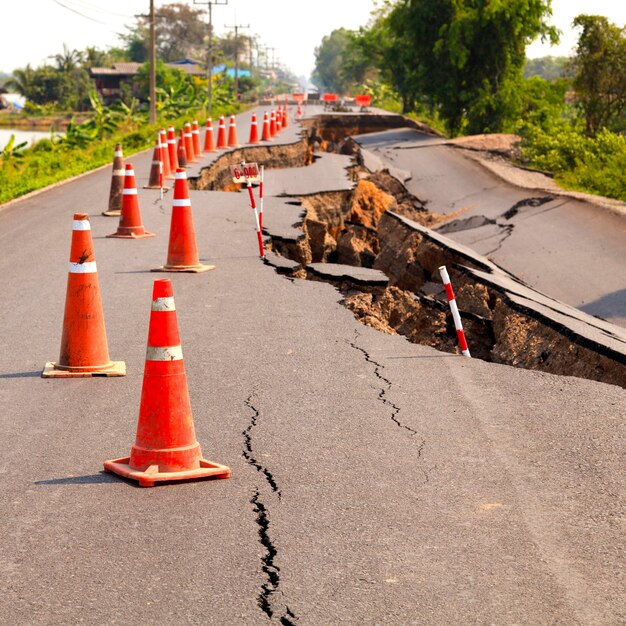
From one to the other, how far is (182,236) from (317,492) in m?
6.55

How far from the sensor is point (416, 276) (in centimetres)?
1466

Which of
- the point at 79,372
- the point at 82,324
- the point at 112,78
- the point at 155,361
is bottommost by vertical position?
the point at 112,78

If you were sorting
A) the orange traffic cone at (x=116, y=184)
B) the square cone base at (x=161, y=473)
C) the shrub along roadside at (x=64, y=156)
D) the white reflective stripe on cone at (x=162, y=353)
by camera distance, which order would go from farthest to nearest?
the shrub along roadside at (x=64, y=156), the orange traffic cone at (x=116, y=184), the white reflective stripe on cone at (x=162, y=353), the square cone base at (x=161, y=473)

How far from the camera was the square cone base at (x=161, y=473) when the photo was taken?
5.04 m

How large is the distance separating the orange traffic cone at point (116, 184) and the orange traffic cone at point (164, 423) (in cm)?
1057

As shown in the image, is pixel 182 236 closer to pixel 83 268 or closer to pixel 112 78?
pixel 83 268

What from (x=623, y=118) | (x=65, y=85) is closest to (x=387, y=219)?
(x=623, y=118)

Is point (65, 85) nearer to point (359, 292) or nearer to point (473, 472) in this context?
point (359, 292)

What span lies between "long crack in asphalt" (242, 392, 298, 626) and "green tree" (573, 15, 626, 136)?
34824 mm

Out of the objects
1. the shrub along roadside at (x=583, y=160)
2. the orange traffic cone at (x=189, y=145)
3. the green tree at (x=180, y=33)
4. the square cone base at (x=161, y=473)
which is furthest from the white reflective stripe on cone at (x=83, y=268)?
the green tree at (x=180, y=33)

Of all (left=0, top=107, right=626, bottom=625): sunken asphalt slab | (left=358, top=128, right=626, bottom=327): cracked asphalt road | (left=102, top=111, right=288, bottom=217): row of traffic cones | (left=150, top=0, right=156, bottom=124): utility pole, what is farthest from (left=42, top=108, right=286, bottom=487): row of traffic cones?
(left=150, top=0, right=156, bottom=124): utility pole

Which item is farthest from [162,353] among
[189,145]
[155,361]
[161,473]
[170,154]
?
[189,145]

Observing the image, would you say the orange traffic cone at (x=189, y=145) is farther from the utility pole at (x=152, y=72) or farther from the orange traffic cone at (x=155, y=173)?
the utility pole at (x=152, y=72)

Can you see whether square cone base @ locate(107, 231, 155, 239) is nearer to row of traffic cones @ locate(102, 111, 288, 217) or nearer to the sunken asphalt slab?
row of traffic cones @ locate(102, 111, 288, 217)
